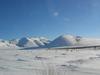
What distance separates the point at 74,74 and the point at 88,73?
3.27 ft

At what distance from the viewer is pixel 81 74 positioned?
1023 cm

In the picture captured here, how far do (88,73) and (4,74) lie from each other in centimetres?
406

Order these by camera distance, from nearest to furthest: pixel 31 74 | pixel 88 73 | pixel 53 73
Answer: pixel 53 73, pixel 31 74, pixel 88 73

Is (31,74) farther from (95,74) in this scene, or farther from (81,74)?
(95,74)

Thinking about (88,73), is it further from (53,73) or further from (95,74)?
(53,73)

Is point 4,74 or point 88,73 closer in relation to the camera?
point 4,74

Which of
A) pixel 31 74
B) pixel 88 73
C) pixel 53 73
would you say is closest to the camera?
pixel 53 73

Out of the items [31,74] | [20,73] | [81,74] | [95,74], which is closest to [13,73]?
[20,73]

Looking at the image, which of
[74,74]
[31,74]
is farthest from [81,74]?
[31,74]

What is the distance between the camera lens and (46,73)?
7219 mm

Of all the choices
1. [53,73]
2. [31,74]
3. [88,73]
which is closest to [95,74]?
[88,73]

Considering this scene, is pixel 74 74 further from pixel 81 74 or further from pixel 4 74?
pixel 4 74

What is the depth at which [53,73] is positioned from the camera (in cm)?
708

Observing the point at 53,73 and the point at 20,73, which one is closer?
the point at 53,73
